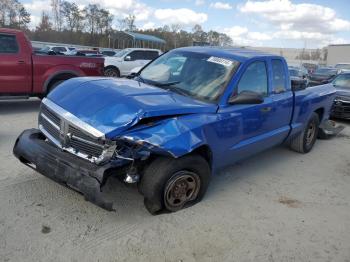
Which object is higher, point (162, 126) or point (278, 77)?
point (278, 77)

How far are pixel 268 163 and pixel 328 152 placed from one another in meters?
1.88

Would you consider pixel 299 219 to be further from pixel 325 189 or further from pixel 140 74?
pixel 140 74

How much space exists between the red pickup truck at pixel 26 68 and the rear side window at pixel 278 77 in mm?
5493

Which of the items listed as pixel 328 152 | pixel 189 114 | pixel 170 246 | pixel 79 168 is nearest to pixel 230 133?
pixel 189 114

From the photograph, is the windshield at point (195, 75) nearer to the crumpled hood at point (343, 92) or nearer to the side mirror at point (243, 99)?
the side mirror at point (243, 99)

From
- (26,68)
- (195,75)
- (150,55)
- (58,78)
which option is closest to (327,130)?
(195,75)

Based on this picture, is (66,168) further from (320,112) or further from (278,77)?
(320,112)

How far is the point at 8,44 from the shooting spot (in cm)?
820

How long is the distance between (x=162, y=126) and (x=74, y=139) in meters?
0.91

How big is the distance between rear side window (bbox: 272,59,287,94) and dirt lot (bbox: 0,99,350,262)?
138 cm

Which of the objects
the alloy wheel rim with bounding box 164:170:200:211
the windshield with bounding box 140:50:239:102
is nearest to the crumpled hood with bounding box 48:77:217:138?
the windshield with bounding box 140:50:239:102

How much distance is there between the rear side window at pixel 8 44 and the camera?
8.13 m

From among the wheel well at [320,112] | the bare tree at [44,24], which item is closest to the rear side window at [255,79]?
the wheel well at [320,112]

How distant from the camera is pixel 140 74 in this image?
530 cm
